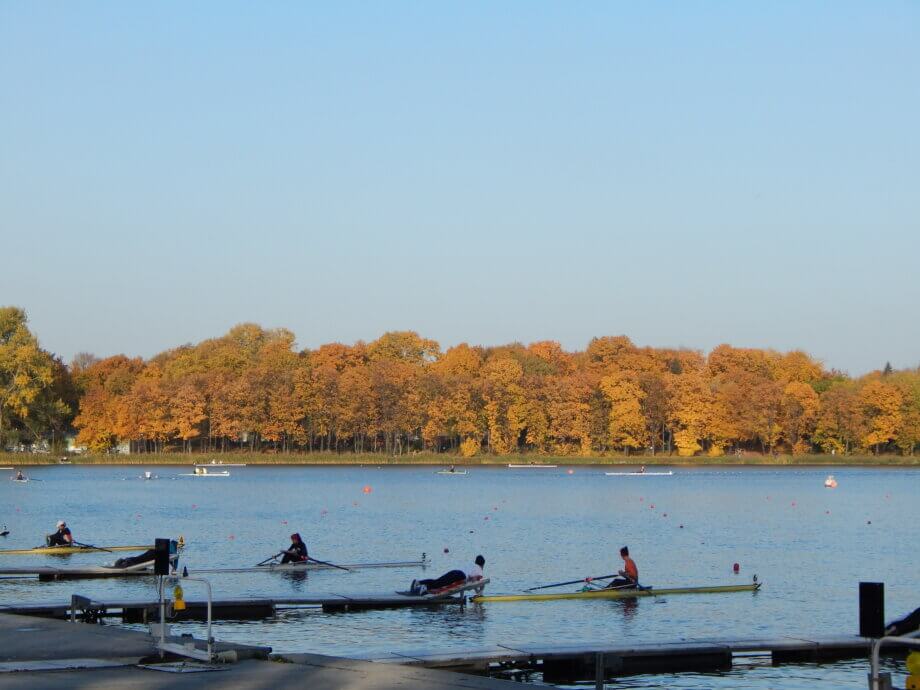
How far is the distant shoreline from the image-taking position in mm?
123812

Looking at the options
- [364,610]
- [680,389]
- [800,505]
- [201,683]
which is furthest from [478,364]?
[201,683]

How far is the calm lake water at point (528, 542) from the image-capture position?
2683cm

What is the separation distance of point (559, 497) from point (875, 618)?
66597mm

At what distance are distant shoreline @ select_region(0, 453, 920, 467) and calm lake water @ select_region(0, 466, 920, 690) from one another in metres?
A: 15.8

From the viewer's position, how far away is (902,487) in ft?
312

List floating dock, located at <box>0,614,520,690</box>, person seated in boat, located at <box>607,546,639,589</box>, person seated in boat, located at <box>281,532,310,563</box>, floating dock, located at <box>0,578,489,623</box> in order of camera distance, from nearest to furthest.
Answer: floating dock, located at <box>0,614,520,690</box> → floating dock, located at <box>0,578,489,623</box> → person seated in boat, located at <box>607,546,639,589</box> → person seated in boat, located at <box>281,532,310,563</box>

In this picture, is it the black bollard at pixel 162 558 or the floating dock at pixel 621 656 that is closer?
the black bollard at pixel 162 558

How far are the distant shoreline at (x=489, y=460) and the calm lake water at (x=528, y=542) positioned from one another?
51.7 feet

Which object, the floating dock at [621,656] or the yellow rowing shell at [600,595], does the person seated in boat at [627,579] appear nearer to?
the yellow rowing shell at [600,595]

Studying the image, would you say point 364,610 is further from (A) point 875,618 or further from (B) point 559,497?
(B) point 559,497

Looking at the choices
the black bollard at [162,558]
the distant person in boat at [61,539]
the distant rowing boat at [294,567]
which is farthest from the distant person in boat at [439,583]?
the distant person in boat at [61,539]

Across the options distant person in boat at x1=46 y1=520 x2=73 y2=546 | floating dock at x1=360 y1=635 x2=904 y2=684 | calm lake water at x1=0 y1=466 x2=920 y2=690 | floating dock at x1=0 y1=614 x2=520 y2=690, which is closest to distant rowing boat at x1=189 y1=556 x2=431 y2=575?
calm lake water at x1=0 y1=466 x2=920 y2=690

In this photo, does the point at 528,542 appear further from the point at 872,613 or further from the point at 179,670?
the point at 872,613

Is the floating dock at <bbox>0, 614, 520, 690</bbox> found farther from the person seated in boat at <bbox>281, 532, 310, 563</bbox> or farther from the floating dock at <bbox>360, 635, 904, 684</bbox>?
the person seated in boat at <bbox>281, 532, 310, 563</bbox>
